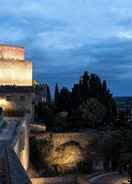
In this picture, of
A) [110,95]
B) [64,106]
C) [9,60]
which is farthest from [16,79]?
[110,95]

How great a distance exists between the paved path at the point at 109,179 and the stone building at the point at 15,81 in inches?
368

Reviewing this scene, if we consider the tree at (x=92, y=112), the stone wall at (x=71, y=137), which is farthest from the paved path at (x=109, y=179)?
the tree at (x=92, y=112)

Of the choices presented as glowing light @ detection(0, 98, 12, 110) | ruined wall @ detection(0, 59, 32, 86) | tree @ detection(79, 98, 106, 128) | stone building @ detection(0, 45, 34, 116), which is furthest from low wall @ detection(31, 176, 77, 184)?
ruined wall @ detection(0, 59, 32, 86)

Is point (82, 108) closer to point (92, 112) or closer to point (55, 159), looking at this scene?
point (92, 112)

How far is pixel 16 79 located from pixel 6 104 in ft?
21.8

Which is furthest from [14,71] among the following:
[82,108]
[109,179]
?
[109,179]

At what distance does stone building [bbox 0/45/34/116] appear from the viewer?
3919 cm

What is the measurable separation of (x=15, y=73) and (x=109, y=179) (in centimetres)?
1806

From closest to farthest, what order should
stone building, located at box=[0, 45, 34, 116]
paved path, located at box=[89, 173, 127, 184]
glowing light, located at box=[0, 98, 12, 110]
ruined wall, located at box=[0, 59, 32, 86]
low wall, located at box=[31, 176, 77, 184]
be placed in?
1. low wall, located at box=[31, 176, 77, 184]
2. paved path, located at box=[89, 173, 127, 184]
3. glowing light, located at box=[0, 98, 12, 110]
4. stone building, located at box=[0, 45, 34, 116]
5. ruined wall, located at box=[0, 59, 32, 86]

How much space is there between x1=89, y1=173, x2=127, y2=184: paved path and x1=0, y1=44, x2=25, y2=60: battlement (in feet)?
60.2

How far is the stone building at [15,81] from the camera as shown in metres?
39.2

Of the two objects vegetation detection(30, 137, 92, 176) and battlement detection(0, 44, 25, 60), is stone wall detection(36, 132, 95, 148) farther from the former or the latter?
battlement detection(0, 44, 25, 60)

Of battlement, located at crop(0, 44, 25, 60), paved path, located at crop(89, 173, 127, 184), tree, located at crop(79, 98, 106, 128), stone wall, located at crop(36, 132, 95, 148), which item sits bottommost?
paved path, located at crop(89, 173, 127, 184)

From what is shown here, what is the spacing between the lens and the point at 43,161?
3172 centimetres
